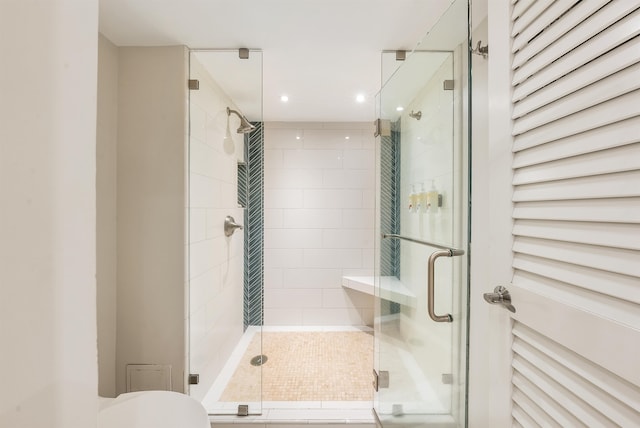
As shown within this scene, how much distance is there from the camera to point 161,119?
1507mm

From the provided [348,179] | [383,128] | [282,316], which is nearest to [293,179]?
[348,179]

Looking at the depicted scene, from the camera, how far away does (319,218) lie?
2750 mm

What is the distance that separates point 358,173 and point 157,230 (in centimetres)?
184

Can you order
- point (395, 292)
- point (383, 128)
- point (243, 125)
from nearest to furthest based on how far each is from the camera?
1. point (395, 292)
2. point (383, 128)
3. point (243, 125)

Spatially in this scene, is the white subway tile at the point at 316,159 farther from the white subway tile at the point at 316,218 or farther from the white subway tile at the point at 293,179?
the white subway tile at the point at 316,218

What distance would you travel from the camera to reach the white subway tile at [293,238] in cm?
272

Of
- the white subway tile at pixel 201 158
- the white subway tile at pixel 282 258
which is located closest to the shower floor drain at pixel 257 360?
the white subway tile at pixel 282 258

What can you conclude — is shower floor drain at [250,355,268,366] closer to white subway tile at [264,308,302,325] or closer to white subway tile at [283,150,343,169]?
white subway tile at [264,308,302,325]

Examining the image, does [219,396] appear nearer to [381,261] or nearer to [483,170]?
[381,261]

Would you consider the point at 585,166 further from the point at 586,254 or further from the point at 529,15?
the point at 529,15

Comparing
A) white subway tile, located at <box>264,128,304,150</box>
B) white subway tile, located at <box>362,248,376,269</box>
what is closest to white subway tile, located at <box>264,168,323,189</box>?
white subway tile, located at <box>264,128,304,150</box>

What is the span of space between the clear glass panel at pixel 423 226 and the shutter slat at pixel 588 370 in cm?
36

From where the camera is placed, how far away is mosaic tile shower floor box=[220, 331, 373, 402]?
1672mm

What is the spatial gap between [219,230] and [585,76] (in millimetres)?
1923
